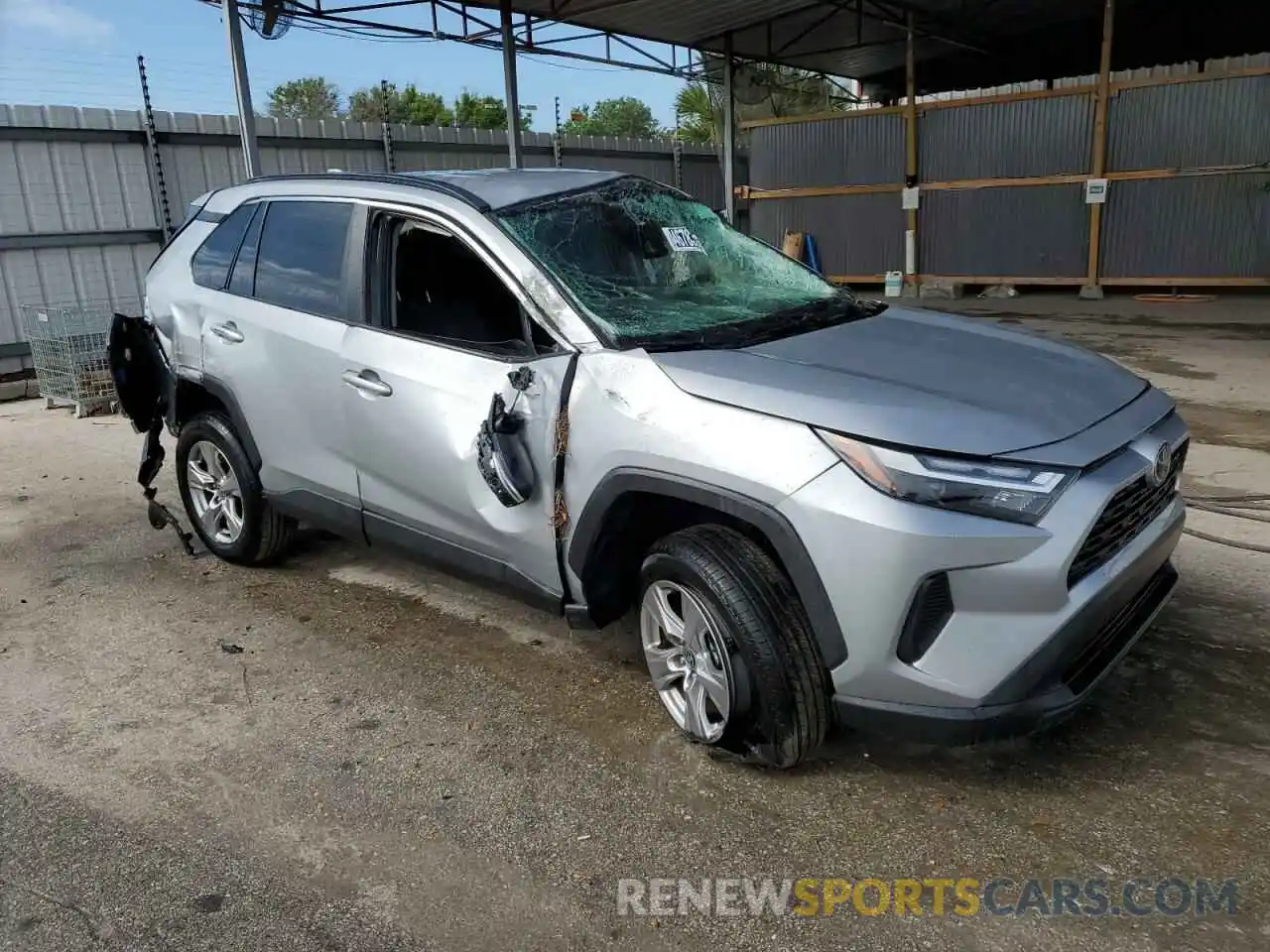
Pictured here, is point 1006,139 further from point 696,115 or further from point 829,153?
point 696,115

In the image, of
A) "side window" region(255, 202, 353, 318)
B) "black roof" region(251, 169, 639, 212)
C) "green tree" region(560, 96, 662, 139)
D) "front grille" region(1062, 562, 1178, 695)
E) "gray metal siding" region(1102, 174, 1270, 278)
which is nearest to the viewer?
"front grille" region(1062, 562, 1178, 695)

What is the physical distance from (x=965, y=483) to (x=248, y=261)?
3485 millimetres

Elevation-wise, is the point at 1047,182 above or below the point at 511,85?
below

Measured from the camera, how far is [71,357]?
9531mm

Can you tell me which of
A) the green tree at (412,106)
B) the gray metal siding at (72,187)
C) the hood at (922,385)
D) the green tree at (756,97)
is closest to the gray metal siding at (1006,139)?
the green tree at (756,97)

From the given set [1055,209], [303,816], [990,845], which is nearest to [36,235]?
[303,816]

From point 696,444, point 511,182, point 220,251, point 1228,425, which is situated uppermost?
point 511,182

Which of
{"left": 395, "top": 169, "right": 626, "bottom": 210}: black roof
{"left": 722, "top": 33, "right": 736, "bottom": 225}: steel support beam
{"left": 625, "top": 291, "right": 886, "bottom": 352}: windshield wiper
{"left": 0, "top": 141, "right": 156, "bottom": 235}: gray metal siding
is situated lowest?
{"left": 625, "top": 291, "right": 886, "bottom": 352}: windshield wiper

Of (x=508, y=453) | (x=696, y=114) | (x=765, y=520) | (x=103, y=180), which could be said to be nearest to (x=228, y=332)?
(x=508, y=453)

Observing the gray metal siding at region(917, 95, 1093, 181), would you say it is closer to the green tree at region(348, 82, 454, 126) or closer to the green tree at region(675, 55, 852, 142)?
the green tree at region(675, 55, 852, 142)

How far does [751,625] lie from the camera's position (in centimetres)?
283

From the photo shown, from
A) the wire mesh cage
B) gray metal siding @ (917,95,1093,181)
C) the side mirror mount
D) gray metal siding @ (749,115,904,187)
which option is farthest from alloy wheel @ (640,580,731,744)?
gray metal siding @ (749,115,904,187)

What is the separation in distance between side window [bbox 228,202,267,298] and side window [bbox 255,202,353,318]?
4 cm

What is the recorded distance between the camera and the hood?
266 cm
